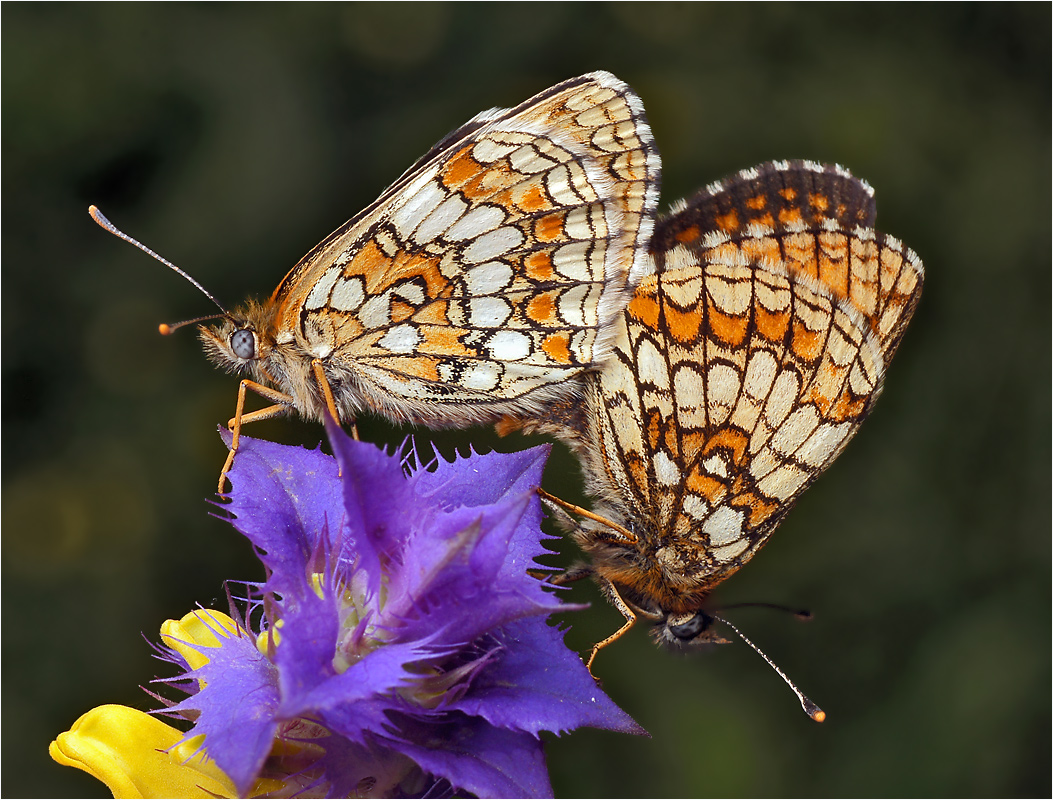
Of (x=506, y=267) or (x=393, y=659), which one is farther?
(x=506, y=267)

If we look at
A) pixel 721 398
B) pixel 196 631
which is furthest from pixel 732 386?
pixel 196 631

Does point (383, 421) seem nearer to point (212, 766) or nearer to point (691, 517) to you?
point (691, 517)

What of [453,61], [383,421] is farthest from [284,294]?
[453,61]

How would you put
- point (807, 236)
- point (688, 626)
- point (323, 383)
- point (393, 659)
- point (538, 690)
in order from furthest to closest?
point (807, 236)
point (323, 383)
point (688, 626)
point (538, 690)
point (393, 659)

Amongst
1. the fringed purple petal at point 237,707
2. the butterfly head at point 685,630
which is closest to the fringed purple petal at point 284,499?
the fringed purple petal at point 237,707

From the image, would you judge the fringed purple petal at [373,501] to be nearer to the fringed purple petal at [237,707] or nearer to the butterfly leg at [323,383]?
the fringed purple petal at [237,707]

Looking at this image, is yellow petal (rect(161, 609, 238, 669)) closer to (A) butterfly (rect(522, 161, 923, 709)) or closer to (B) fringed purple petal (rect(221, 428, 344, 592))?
(B) fringed purple petal (rect(221, 428, 344, 592))

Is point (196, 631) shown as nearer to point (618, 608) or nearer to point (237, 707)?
point (237, 707)
